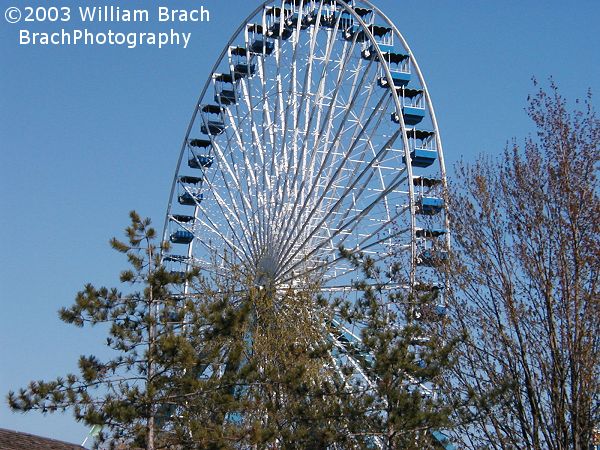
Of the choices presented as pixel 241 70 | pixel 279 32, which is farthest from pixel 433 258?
pixel 241 70

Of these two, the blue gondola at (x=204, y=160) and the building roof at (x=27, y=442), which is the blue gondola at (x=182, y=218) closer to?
the blue gondola at (x=204, y=160)

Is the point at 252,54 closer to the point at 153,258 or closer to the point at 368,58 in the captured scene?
the point at 368,58

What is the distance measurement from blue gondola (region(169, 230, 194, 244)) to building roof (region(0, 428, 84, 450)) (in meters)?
14.0

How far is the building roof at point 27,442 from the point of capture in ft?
58.2

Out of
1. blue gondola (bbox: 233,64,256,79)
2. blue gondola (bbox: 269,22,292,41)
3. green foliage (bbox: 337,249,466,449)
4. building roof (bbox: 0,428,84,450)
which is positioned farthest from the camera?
blue gondola (bbox: 233,64,256,79)

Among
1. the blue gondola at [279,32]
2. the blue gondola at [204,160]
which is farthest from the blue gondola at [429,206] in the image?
the blue gondola at [204,160]

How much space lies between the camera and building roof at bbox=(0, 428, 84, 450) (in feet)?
58.2

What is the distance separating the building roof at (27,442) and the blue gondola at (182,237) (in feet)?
45.9

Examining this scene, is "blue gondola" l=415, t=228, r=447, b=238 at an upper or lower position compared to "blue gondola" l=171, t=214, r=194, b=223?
lower

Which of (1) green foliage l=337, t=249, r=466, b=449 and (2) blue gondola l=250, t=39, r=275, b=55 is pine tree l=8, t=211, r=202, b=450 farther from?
(2) blue gondola l=250, t=39, r=275, b=55

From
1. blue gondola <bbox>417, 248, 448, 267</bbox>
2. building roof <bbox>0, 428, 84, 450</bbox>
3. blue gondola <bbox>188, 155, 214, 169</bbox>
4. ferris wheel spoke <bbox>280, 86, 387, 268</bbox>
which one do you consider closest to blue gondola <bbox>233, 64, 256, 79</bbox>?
blue gondola <bbox>188, 155, 214, 169</bbox>

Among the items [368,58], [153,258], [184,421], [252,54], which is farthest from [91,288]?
[252,54]

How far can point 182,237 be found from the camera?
33.5m

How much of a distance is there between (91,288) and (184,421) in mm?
2166
